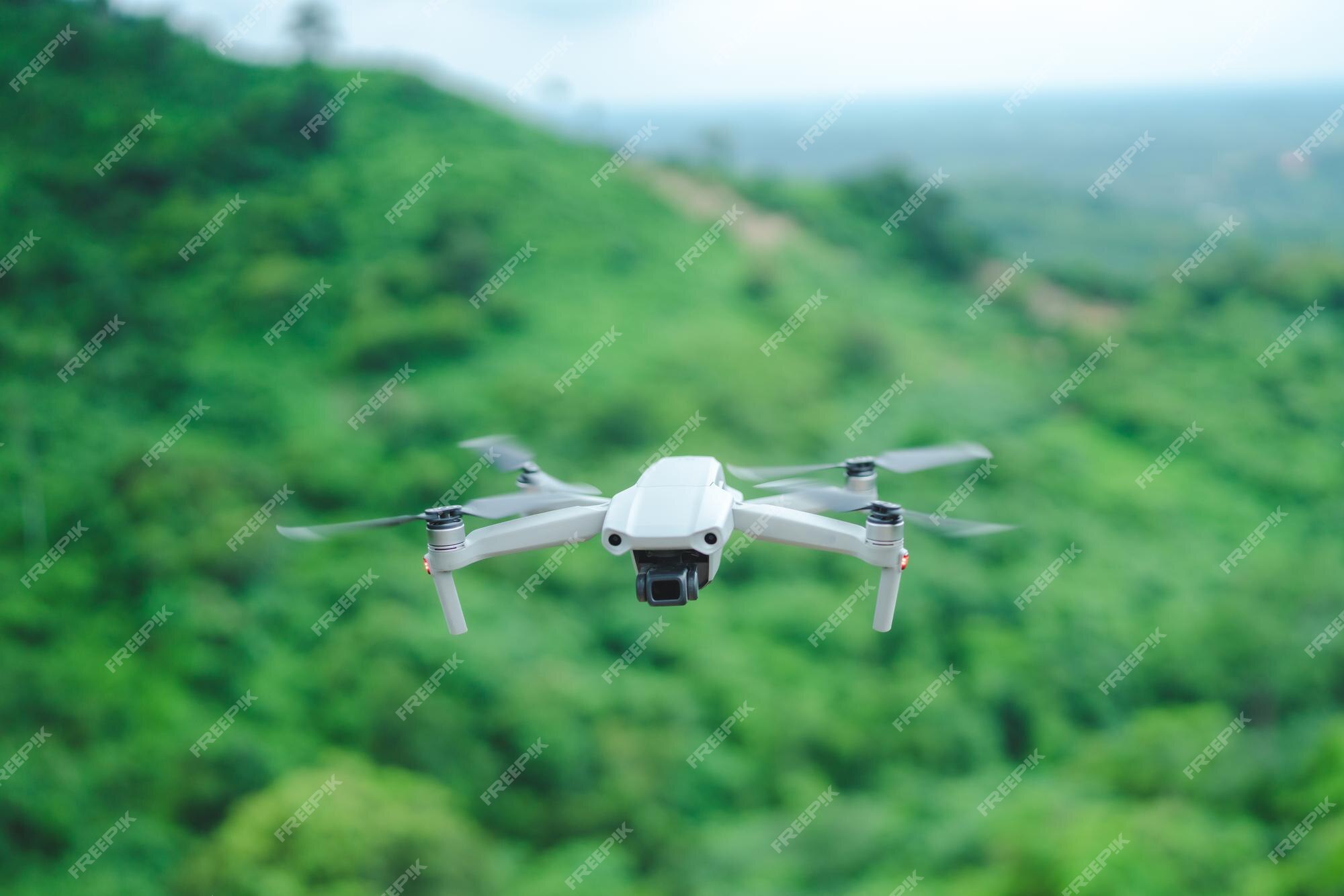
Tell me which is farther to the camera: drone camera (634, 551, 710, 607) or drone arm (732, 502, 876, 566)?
drone arm (732, 502, 876, 566)

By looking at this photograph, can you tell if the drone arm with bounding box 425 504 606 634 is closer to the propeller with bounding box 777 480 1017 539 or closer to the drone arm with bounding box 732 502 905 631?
the drone arm with bounding box 732 502 905 631

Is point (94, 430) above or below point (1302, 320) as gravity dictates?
below

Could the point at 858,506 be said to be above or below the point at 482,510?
above

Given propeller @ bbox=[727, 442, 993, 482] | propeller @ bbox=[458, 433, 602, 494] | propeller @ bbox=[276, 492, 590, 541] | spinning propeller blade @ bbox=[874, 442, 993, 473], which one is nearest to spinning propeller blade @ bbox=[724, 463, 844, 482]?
propeller @ bbox=[727, 442, 993, 482]

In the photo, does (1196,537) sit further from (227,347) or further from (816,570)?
(227,347)

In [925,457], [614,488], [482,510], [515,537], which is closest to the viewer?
[515,537]

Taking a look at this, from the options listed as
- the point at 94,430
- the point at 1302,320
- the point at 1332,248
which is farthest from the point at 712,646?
the point at 1332,248

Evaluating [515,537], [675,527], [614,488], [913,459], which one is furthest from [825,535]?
[614,488]

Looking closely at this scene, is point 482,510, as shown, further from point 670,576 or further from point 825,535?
point 825,535
